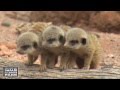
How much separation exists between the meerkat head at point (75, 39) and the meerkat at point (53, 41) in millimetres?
56

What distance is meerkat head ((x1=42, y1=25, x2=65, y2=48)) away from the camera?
455cm

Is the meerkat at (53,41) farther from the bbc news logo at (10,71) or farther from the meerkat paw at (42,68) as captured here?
the bbc news logo at (10,71)

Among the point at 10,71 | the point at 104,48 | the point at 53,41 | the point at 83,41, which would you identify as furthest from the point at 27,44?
the point at 104,48

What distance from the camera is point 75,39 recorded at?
461cm

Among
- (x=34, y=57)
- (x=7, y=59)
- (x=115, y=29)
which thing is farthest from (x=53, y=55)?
(x=115, y=29)

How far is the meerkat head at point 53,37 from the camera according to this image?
455 cm

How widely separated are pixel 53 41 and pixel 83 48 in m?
0.29

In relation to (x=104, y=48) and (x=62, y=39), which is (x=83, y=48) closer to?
(x=62, y=39)

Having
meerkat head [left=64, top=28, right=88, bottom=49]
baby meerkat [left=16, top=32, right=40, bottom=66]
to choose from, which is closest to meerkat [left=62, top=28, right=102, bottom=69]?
meerkat head [left=64, top=28, right=88, bottom=49]

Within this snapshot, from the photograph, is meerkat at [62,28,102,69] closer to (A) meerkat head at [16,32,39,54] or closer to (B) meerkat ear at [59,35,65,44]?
(B) meerkat ear at [59,35,65,44]

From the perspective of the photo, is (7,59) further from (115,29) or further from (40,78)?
(115,29)

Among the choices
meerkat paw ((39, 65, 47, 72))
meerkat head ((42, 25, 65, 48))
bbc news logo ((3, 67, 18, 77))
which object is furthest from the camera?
bbc news logo ((3, 67, 18, 77))

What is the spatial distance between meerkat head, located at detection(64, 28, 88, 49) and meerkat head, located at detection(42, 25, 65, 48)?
0.06m

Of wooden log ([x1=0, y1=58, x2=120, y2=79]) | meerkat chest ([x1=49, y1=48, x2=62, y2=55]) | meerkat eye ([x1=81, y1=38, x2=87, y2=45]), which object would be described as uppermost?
meerkat eye ([x1=81, y1=38, x2=87, y2=45])
